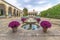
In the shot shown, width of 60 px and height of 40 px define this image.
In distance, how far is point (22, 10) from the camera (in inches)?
2625

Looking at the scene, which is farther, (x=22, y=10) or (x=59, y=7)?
(x=22, y=10)

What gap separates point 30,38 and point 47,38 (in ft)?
3.08

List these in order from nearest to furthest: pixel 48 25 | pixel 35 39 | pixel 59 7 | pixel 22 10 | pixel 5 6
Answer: pixel 35 39, pixel 48 25, pixel 5 6, pixel 59 7, pixel 22 10

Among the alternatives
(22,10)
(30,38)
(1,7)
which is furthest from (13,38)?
(22,10)

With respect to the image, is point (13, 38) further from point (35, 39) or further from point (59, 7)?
point (59, 7)

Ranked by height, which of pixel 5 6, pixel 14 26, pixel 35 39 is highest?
pixel 5 6

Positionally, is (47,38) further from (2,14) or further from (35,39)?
(2,14)

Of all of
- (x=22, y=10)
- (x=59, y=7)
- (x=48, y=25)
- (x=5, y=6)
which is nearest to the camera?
(x=48, y=25)

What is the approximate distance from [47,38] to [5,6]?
25.5 metres

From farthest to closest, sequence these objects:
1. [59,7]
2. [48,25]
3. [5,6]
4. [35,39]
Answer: [59,7]
[5,6]
[48,25]
[35,39]

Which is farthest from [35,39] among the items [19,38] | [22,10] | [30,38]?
[22,10]

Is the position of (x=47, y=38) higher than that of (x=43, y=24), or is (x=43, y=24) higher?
(x=43, y=24)

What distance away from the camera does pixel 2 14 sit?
34.6 meters

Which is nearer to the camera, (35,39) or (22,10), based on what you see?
(35,39)
